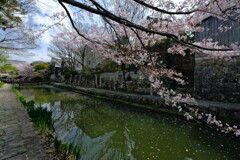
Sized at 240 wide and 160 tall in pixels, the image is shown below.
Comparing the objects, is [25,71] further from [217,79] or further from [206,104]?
[217,79]

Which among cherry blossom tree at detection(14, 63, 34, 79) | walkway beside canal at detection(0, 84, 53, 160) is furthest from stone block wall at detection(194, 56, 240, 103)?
cherry blossom tree at detection(14, 63, 34, 79)

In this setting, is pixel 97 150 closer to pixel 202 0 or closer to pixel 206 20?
pixel 202 0

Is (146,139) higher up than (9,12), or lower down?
lower down

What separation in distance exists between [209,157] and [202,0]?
516cm

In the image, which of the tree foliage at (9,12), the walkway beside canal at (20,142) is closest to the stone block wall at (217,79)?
the walkway beside canal at (20,142)

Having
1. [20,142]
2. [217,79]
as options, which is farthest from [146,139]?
[217,79]

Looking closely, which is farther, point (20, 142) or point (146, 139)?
point (146, 139)

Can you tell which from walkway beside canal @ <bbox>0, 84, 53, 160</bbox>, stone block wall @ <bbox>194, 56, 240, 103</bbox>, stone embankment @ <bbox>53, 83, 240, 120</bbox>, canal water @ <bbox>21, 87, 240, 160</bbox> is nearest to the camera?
walkway beside canal @ <bbox>0, 84, 53, 160</bbox>

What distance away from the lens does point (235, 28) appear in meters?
5.32

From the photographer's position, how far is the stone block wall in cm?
530

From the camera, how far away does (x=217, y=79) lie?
5.83m

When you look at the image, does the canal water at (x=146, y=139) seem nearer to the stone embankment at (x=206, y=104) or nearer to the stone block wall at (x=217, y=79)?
the stone embankment at (x=206, y=104)

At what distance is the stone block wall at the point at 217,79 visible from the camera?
5.30 meters

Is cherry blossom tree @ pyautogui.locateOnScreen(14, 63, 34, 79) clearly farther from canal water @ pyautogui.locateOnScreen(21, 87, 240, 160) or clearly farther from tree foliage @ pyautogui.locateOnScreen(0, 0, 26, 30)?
canal water @ pyautogui.locateOnScreen(21, 87, 240, 160)
